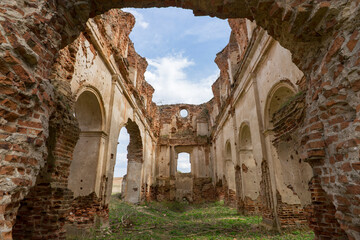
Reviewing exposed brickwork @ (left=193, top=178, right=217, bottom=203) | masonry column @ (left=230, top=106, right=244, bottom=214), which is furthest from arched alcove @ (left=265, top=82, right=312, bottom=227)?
exposed brickwork @ (left=193, top=178, right=217, bottom=203)

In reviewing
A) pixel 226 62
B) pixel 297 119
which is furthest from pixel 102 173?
pixel 226 62

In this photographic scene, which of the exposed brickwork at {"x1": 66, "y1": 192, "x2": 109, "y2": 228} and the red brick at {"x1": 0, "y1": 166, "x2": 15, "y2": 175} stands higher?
the red brick at {"x1": 0, "y1": 166, "x2": 15, "y2": 175}

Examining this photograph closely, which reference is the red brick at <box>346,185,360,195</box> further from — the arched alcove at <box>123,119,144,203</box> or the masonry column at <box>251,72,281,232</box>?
the arched alcove at <box>123,119,144,203</box>

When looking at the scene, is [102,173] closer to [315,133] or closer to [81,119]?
[81,119]

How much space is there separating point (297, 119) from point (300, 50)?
2.66m

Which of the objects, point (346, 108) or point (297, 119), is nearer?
point (346, 108)

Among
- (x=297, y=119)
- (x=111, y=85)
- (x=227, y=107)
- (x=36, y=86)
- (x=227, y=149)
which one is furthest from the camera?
(x=227, y=149)

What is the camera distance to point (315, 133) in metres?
2.45

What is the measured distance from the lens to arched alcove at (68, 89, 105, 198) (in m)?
6.64

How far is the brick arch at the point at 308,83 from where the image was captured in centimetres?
195

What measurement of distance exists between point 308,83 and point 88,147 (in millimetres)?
6542

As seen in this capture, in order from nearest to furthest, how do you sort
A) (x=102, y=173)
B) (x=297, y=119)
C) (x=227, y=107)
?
1. (x=297, y=119)
2. (x=102, y=173)
3. (x=227, y=107)

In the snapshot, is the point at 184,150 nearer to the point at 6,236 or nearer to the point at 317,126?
the point at 317,126

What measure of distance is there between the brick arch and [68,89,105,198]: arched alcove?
166 inches
